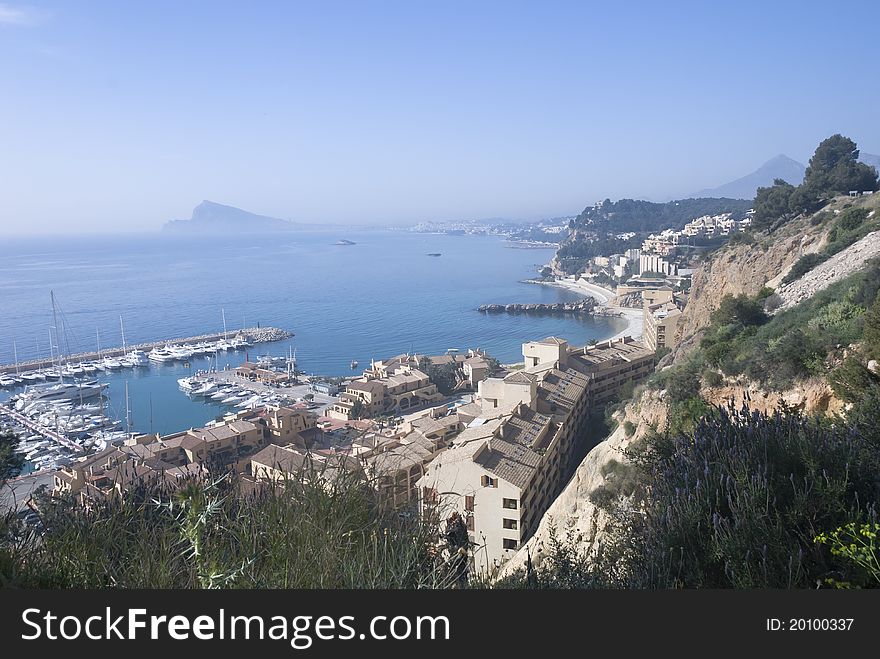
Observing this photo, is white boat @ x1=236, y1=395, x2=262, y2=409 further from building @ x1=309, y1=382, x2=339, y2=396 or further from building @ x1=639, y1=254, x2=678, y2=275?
building @ x1=639, y1=254, x2=678, y2=275

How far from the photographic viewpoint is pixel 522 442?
1073 centimetres

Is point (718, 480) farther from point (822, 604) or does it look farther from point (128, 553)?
point (128, 553)

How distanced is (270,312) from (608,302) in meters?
27.0

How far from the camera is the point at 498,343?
3700 cm

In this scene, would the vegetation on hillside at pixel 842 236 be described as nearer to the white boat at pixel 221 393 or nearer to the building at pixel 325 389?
the building at pixel 325 389

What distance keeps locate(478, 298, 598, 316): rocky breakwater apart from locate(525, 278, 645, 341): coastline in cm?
107

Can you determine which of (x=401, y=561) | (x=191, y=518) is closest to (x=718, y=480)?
(x=401, y=561)

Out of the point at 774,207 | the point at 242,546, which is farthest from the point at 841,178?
the point at 242,546

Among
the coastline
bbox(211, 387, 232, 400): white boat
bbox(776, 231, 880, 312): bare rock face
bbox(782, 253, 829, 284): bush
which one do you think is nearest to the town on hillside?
bbox(782, 253, 829, 284): bush

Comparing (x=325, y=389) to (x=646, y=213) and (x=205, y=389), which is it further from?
(x=646, y=213)

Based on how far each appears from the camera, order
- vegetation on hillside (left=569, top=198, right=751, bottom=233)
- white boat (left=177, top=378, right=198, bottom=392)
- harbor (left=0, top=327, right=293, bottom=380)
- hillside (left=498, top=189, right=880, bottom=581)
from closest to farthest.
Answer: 1. hillside (left=498, top=189, right=880, bottom=581)
2. white boat (left=177, top=378, right=198, bottom=392)
3. harbor (left=0, top=327, right=293, bottom=380)
4. vegetation on hillside (left=569, top=198, right=751, bottom=233)

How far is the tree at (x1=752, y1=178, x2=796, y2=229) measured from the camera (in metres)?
20.3

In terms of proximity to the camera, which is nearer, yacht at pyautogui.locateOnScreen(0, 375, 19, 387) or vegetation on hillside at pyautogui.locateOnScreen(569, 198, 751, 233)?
yacht at pyautogui.locateOnScreen(0, 375, 19, 387)

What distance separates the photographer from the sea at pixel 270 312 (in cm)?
3350
